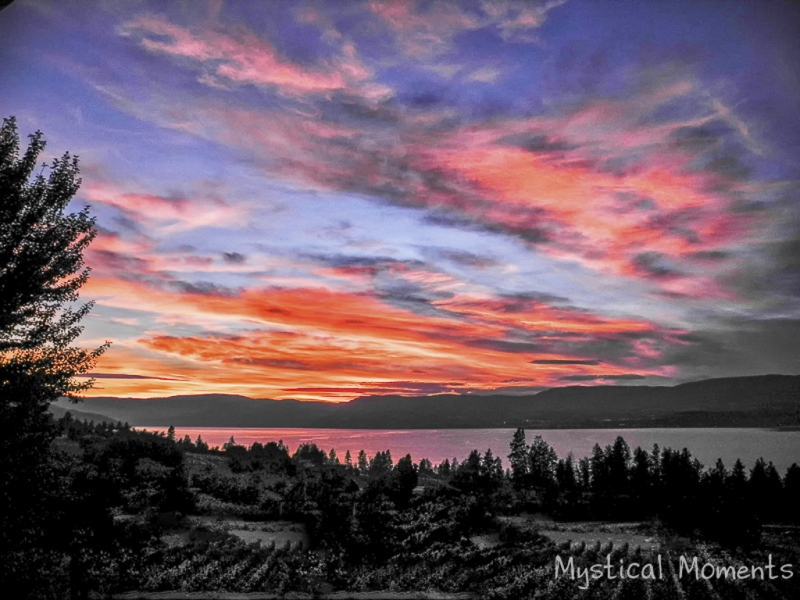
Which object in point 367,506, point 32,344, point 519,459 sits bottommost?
point 519,459

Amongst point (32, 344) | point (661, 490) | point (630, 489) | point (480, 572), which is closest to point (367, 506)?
point (480, 572)

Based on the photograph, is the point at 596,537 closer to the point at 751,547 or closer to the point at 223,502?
the point at 751,547

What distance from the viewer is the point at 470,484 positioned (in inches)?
1885

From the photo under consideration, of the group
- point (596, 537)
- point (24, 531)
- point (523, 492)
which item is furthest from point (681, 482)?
point (24, 531)

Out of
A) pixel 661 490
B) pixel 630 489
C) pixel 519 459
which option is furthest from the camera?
pixel 519 459

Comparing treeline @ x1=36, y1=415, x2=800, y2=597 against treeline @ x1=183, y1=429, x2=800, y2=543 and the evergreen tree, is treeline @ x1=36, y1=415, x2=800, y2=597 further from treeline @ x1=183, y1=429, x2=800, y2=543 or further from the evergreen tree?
the evergreen tree

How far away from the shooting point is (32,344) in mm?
12414

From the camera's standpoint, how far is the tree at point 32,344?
37.6ft

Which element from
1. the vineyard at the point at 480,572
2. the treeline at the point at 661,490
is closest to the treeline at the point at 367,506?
the treeline at the point at 661,490

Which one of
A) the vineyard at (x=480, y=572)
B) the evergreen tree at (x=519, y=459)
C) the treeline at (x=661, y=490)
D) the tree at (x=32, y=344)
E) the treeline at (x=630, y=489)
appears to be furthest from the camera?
the evergreen tree at (x=519, y=459)

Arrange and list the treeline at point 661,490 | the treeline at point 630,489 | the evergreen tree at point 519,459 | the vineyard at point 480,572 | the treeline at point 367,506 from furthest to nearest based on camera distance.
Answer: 1. the evergreen tree at point 519,459
2. the treeline at point 630,489
3. the treeline at point 661,490
4. the vineyard at point 480,572
5. the treeline at point 367,506

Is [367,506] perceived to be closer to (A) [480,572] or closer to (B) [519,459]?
(A) [480,572]

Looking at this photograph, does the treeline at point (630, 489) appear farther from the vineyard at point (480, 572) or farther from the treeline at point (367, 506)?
the vineyard at point (480, 572)

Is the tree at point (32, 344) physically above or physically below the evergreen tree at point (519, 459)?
above
